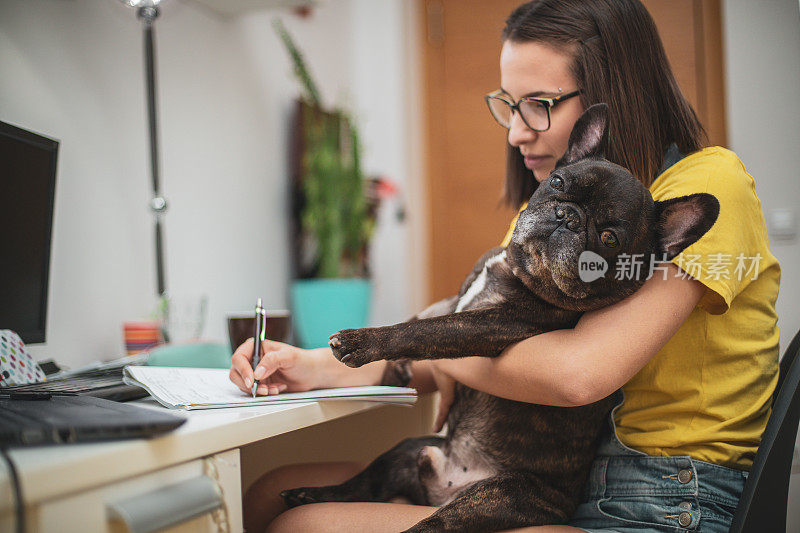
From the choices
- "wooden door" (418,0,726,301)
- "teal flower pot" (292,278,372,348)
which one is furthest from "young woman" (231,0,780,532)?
"wooden door" (418,0,726,301)

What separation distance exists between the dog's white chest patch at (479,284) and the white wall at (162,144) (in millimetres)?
1050

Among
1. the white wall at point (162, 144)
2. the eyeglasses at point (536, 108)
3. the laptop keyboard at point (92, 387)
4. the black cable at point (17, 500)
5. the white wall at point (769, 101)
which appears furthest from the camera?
the white wall at point (769, 101)

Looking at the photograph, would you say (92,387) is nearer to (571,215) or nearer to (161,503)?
(161,503)

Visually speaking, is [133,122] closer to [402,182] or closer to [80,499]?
[80,499]

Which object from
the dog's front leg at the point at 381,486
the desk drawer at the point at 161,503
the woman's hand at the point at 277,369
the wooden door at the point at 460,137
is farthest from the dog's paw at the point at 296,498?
the wooden door at the point at 460,137

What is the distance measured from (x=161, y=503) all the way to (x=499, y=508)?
52 cm

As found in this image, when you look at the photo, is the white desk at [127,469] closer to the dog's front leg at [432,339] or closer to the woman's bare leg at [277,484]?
the dog's front leg at [432,339]

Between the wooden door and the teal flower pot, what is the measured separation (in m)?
1.09

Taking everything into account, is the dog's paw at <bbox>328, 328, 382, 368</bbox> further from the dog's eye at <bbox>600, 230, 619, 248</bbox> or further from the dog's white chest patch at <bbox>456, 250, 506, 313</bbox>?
the dog's eye at <bbox>600, 230, 619, 248</bbox>

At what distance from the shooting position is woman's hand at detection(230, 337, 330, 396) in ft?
3.11

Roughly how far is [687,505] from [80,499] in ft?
2.70

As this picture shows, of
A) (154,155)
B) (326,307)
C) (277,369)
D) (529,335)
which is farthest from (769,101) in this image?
(154,155)

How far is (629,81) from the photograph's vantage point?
1053mm

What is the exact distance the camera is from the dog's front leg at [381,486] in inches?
39.9
